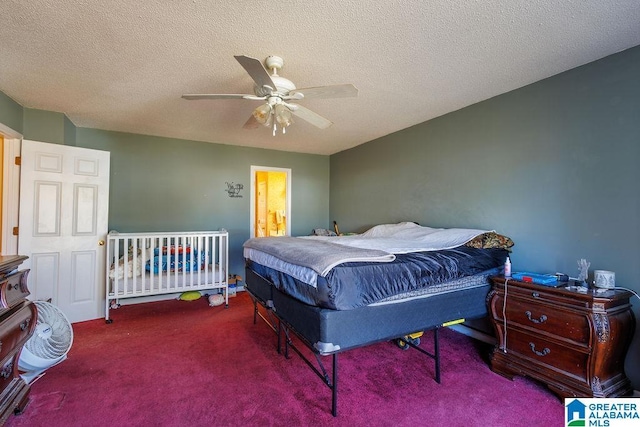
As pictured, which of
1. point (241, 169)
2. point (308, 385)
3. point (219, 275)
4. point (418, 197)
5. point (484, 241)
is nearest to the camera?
point (308, 385)

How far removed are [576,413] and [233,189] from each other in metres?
4.58

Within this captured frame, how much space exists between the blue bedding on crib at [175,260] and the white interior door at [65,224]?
0.57m

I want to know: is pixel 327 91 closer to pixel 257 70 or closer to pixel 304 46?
pixel 304 46

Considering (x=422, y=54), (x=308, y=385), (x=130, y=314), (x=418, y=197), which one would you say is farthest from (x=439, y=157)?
(x=130, y=314)

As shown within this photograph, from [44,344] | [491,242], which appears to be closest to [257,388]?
[44,344]

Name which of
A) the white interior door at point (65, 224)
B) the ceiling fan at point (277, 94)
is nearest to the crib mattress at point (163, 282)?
the white interior door at point (65, 224)

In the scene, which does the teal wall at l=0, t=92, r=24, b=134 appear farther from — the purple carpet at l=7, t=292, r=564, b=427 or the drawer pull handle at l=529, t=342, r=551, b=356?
the drawer pull handle at l=529, t=342, r=551, b=356

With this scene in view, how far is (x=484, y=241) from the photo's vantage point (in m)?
2.52

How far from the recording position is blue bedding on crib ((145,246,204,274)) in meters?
3.54

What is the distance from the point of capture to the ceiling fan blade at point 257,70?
1536 millimetres

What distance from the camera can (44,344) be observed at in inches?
85.5

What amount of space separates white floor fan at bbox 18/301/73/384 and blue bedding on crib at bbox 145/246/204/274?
117 centimetres

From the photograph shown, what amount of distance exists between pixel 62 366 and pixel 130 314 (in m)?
1.29

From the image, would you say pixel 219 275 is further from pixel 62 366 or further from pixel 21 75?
pixel 21 75
